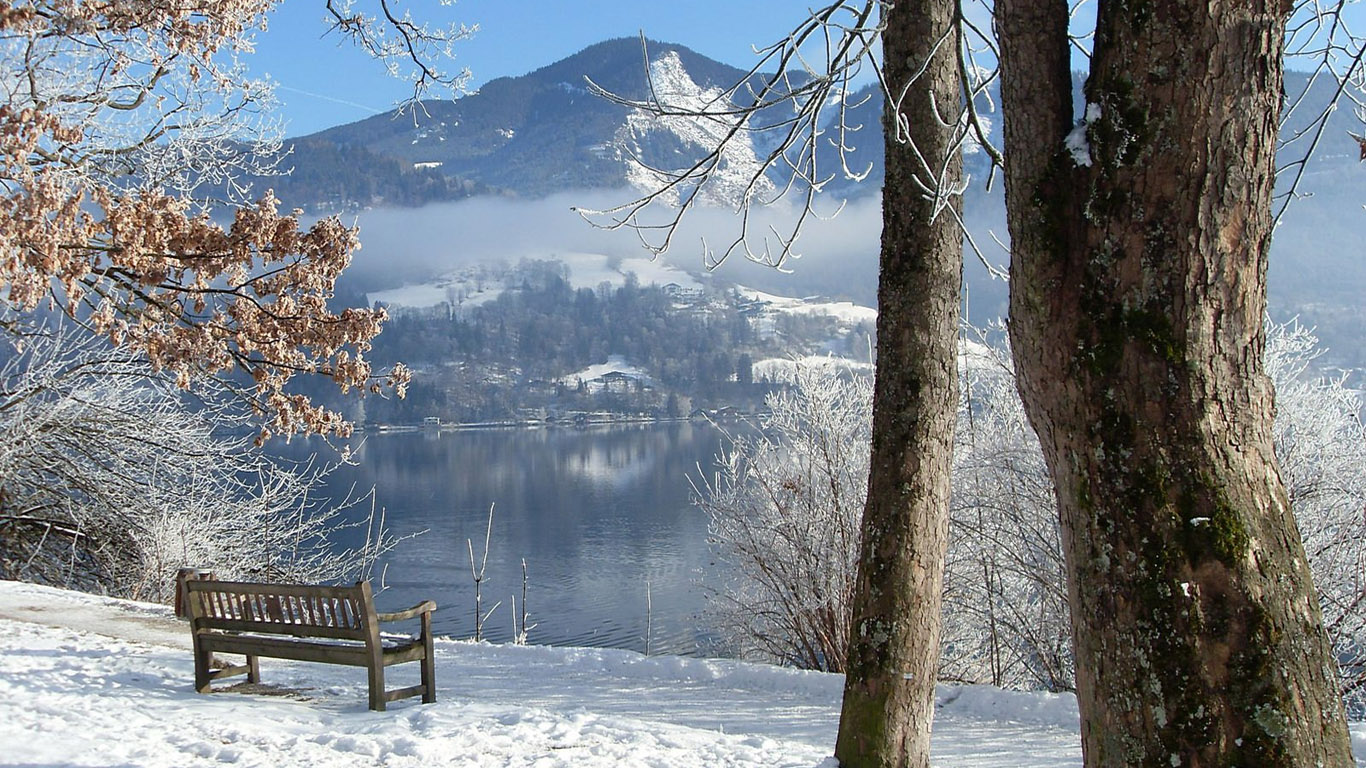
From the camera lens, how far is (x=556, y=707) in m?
7.75

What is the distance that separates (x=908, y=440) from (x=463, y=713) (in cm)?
319

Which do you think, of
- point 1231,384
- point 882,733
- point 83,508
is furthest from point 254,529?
point 1231,384

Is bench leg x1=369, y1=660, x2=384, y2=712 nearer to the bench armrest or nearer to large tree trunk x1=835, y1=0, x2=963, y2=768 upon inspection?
the bench armrest

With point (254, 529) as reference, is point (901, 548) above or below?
above

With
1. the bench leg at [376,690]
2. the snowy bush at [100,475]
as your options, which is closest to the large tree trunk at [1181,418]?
the bench leg at [376,690]

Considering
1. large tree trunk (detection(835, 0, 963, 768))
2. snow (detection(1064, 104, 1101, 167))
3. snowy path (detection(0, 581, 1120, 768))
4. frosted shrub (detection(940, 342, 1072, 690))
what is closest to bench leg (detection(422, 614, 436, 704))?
snowy path (detection(0, 581, 1120, 768))

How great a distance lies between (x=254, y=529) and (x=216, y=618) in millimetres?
14224

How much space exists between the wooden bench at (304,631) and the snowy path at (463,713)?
0.73ft

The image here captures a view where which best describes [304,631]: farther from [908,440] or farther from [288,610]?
[908,440]

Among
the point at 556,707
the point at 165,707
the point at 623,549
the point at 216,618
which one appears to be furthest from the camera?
the point at 623,549

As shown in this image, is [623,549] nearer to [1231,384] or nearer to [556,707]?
[556,707]

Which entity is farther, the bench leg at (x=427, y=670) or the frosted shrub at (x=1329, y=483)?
the frosted shrub at (x=1329, y=483)

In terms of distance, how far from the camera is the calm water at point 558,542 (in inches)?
1177

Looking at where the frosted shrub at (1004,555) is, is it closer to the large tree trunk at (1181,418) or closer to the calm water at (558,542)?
the calm water at (558,542)
